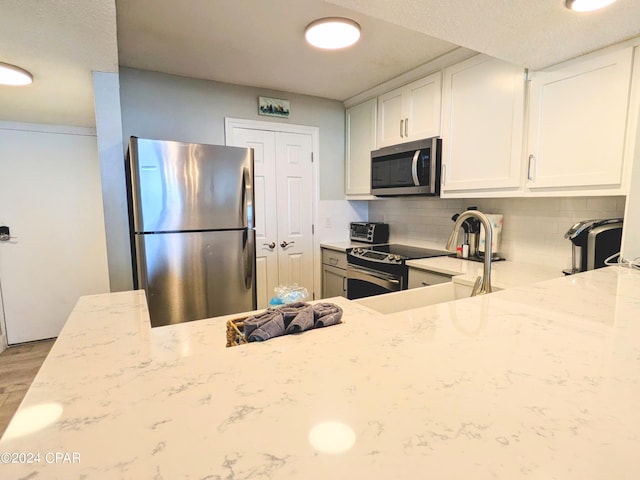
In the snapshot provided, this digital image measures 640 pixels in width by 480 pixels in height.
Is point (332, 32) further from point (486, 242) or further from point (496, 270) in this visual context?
point (496, 270)

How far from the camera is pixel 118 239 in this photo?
194cm

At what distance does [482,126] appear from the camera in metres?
2.14

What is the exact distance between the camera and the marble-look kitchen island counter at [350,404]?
0.38 m

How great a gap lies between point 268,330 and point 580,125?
191 centimetres

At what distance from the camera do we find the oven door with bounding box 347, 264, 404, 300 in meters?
2.40

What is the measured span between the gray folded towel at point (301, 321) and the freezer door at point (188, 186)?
1427 mm

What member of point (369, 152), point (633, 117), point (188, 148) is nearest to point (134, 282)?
point (188, 148)

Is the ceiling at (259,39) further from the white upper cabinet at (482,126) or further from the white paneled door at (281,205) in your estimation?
the white paneled door at (281,205)

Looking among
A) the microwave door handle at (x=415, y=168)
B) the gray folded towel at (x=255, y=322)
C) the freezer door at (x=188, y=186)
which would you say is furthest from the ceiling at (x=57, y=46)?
the microwave door handle at (x=415, y=168)

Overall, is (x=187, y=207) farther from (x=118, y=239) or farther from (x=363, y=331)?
(x=363, y=331)

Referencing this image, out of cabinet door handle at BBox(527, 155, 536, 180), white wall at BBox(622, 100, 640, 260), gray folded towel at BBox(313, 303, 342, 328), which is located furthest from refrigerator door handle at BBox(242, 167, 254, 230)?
white wall at BBox(622, 100, 640, 260)

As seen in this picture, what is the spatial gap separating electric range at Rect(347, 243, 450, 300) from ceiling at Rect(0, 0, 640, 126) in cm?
137

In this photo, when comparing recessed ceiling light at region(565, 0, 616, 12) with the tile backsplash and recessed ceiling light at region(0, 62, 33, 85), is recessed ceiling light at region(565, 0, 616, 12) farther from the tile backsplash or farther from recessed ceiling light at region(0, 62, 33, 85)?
recessed ceiling light at region(0, 62, 33, 85)

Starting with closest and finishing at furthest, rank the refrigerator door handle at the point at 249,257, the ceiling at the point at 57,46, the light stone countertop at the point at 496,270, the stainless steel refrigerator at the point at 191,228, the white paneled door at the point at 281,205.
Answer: the ceiling at the point at 57,46, the light stone countertop at the point at 496,270, the stainless steel refrigerator at the point at 191,228, the refrigerator door handle at the point at 249,257, the white paneled door at the point at 281,205
